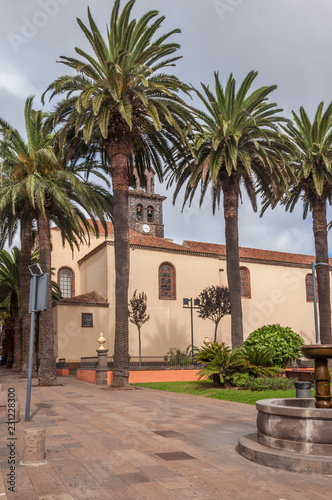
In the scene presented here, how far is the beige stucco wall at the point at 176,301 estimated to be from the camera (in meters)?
33.6

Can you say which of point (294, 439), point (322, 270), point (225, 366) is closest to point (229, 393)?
point (225, 366)

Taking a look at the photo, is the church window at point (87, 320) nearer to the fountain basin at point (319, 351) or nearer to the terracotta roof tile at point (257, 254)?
the terracotta roof tile at point (257, 254)

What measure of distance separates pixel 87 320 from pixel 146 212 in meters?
30.1

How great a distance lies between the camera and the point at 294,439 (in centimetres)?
691

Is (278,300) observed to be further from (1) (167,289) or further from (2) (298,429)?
(2) (298,429)

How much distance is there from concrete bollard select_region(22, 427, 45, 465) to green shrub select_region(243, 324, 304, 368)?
44.9 feet

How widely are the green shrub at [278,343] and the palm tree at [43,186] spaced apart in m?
8.79

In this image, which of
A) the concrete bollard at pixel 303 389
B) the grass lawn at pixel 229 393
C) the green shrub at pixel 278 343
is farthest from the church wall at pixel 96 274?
the concrete bollard at pixel 303 389

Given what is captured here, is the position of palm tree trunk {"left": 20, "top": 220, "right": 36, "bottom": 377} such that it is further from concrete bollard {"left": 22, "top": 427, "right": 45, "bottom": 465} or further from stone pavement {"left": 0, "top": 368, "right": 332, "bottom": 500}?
concrete bollard {"left": 22, "top": 427, "right": 45, "bottom": 465}

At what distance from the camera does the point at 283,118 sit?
23922 mm

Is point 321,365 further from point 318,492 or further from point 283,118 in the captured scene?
point 283,118

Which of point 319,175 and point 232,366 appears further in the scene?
point 319,175

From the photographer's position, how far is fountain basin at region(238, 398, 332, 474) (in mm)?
6465

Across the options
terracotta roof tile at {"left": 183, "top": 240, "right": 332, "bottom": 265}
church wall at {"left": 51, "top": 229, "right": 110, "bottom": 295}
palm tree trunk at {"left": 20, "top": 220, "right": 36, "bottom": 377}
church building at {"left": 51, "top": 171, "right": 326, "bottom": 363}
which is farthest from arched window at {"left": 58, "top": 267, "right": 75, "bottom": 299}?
palm tree trunk at {"left": 20, "top": 220, "right": 36, "bottom": 377}
